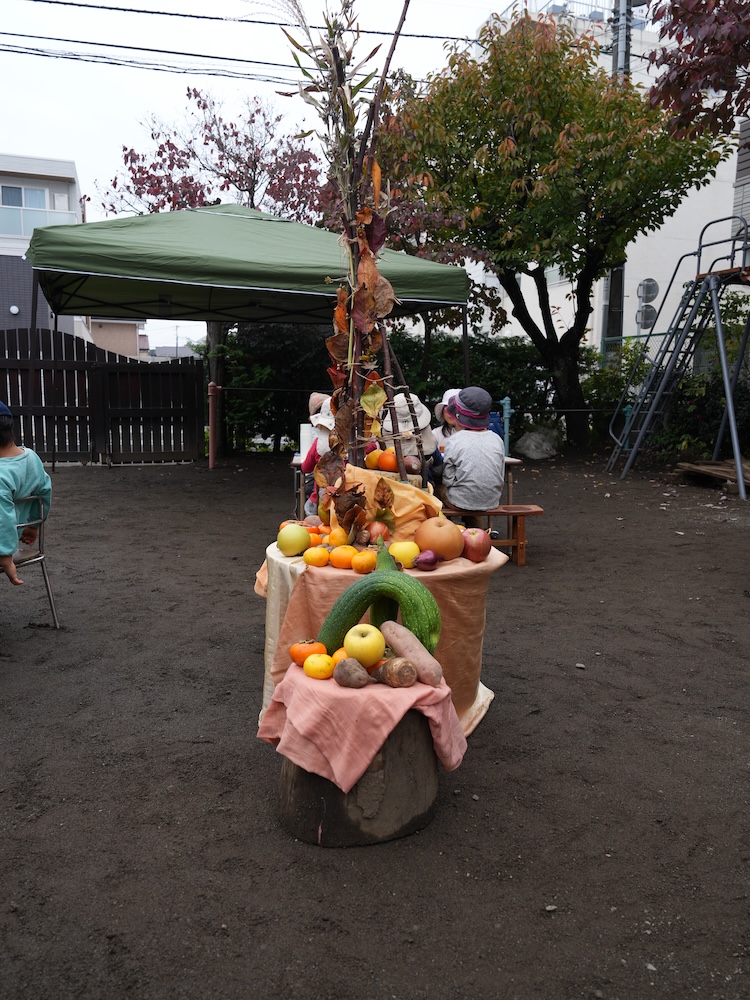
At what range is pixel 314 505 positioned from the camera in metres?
4.30

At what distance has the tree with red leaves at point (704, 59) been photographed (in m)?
5.04

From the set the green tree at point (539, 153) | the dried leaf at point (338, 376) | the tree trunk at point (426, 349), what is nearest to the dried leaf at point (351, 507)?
the dried leaf at point (338, 376)

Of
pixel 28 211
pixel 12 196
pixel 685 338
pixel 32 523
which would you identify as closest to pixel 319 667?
pixel 32 523

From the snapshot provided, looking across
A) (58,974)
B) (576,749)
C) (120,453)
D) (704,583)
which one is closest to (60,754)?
(58,974)

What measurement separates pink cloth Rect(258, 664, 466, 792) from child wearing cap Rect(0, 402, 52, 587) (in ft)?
7.19

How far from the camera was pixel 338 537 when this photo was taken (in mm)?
3125

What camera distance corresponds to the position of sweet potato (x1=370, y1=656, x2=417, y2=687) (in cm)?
243

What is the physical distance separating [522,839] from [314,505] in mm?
2167

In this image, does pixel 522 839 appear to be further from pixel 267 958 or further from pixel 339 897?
pixel 267 958

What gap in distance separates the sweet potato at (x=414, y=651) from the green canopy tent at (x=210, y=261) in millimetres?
4571

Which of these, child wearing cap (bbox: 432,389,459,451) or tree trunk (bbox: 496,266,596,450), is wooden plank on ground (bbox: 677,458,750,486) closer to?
tree trunk (bbox: 496,266,596,450)

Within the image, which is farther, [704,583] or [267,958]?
[704,583]

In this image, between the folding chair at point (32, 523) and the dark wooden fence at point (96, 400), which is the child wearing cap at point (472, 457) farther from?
the dark wooden fence at point (96, 400)

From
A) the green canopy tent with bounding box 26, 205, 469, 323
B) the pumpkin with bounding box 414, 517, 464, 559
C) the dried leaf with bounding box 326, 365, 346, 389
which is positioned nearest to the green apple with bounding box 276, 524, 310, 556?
the pumpkin with bounding box 414, 517, 464, 559
